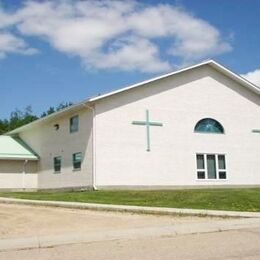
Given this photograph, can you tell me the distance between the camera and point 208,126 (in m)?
31.5

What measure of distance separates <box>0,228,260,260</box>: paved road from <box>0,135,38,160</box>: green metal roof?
2431 cm

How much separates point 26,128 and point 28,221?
23.5m

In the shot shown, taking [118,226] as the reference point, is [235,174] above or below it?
above

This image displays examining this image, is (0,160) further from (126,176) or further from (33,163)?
(126,176)

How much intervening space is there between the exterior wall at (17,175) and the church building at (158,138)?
0.07 m

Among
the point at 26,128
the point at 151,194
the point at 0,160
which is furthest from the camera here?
the point at 26,128

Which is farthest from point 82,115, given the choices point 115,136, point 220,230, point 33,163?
point 220,230

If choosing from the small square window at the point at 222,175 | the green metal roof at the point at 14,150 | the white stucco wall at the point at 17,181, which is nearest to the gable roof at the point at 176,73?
the green metal roof at the point at 14,150

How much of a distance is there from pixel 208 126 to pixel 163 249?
21.7m

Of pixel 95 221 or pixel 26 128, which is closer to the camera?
pixel 95 221

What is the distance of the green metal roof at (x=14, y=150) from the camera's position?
114 ft

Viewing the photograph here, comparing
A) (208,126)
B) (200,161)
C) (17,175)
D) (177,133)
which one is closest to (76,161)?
(177,133)

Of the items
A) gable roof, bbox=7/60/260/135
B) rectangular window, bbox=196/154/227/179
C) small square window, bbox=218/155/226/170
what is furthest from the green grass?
small square window, bbox=218/155/226/170

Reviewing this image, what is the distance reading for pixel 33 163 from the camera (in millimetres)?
35812
